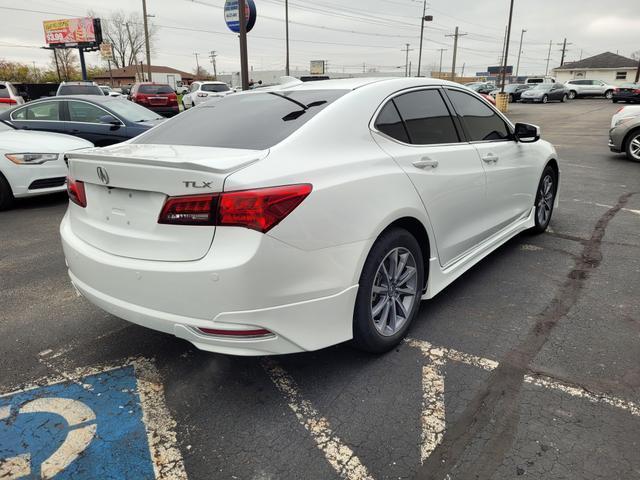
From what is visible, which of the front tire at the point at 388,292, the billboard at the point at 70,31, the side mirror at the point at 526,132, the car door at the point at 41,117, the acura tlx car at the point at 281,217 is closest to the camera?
the acura tlx car at the point at 281,217

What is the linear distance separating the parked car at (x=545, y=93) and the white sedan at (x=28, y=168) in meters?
37.1

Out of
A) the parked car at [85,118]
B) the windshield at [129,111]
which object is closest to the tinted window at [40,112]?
the parked car at [85,118]

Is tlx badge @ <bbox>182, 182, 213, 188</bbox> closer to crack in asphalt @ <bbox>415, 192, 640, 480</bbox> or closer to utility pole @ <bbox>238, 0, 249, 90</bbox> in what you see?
crack in asphalt @ <bbox>415, 192, 640, 480</bbox>

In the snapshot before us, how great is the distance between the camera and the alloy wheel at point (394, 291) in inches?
111

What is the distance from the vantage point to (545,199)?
17.4 ft

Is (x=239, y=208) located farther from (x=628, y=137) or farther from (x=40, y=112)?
(x=628, y=137)

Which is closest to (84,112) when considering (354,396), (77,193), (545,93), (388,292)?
(77,193)

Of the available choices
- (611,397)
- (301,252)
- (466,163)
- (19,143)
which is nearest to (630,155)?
(466,163)

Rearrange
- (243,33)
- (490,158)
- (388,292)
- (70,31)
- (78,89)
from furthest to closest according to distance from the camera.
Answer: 1. (70,31)
2. (78,89)
3. (243,33)
4. (490,158)
5. (388,292)

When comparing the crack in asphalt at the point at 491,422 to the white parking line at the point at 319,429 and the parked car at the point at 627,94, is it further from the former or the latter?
the parked car at the point at 627,94

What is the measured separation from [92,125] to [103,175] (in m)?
6.72

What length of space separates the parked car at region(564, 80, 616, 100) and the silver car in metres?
33.9

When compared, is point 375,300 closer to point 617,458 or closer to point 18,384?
point 617,458

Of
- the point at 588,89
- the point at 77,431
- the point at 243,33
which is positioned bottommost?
the point at 77,431
